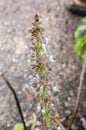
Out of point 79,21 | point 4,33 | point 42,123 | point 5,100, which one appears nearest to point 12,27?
point 4,33

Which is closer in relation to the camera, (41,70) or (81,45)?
(41,70)

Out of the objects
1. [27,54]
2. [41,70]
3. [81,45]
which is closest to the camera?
[41,70]

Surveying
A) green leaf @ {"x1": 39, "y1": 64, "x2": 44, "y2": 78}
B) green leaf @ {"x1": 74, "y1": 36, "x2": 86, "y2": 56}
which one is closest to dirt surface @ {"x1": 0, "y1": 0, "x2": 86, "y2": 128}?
green leaf @ {"x1": 74, "y1": 36, "x2": 86, "y2": 56}

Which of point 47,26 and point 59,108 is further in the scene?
point 47,26

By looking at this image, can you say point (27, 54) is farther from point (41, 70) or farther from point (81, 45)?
point (41, 70)

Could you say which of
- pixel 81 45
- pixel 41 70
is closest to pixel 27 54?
pixel 81 45

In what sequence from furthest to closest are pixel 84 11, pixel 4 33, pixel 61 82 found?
pixel 84 11, pixel 4 33, pixel 61 82

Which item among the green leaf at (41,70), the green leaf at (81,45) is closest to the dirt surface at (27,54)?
the green leaf at (81,45)

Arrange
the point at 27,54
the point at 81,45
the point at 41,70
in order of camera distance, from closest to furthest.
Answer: the point at 41,70 < the point at 81,45 < the point at 27,54

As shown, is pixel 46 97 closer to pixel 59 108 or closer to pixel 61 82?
pixel 59 108
